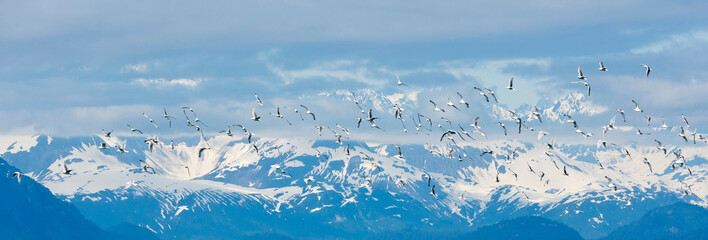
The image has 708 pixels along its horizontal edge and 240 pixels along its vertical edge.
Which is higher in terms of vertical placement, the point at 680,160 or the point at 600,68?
the point at 600,68

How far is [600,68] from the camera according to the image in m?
163

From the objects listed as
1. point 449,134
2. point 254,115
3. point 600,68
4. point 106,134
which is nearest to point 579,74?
point 600,68

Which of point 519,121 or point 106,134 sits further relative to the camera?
point 106,134

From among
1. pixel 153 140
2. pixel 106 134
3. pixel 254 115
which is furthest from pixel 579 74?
pixel 106 134

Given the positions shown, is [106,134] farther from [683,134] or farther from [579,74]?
[683,134]

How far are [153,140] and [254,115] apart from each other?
15503mm

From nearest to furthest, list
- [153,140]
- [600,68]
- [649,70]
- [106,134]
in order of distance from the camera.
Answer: [649,70], [600,68], [153,140], [106,134]

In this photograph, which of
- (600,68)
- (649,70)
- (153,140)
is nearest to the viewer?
(649,70)

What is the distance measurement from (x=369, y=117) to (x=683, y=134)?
48889mm

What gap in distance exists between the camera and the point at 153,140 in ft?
572

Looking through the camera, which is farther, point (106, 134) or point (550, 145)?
point (106, 134)

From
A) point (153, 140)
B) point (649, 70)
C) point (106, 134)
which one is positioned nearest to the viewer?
point (649, 70)

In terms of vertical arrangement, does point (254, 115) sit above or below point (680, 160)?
above

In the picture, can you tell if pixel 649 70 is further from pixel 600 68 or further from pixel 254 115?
pixel 254 115
